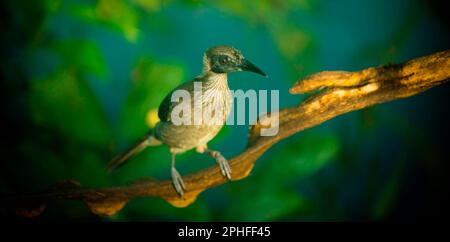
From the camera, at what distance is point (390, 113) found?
244 cm

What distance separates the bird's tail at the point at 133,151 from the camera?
6.95 feet

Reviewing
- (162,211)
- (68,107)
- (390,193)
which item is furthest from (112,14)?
(390,193)

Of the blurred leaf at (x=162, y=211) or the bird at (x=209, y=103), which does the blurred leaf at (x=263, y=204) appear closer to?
the blurred leaf at (x=162, y=211)

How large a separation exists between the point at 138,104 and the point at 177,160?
393 millimetres

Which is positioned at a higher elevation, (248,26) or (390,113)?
(248,26)

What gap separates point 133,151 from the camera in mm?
2164

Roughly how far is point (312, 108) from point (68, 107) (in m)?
1.37

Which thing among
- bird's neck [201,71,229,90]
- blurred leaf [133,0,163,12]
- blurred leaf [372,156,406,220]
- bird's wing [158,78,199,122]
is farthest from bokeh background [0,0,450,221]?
bird's neck [201,71,229,90]

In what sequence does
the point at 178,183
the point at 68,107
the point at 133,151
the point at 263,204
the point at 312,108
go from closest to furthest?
the point at 312,108 < the point at 178,183 < the point at 133,151 < the point at 68,107 < the point at 263,204

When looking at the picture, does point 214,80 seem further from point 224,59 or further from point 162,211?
point 162,211

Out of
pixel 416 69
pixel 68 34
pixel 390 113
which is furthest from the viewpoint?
pixel 390 113

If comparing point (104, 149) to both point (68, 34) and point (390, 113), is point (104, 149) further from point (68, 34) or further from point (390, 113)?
point (390, 113)
